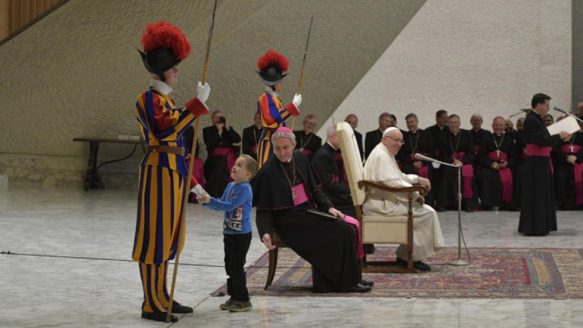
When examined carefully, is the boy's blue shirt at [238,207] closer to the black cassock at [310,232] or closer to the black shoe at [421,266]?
the black cassock at [310,232]

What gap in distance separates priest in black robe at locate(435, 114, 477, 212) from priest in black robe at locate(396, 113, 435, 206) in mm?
173

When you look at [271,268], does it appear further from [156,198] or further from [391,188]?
[156,198]

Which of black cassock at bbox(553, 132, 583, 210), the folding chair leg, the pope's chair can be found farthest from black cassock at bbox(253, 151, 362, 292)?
black cassock at bbox(553, 132, 583, 210)

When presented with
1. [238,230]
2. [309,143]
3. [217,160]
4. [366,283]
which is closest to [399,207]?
[366,283]

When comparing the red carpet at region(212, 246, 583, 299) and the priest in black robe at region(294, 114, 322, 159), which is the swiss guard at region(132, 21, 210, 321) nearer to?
the red carpet at region(212, 246, 583, 299)

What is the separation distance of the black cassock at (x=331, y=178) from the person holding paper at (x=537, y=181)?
1.96 metres

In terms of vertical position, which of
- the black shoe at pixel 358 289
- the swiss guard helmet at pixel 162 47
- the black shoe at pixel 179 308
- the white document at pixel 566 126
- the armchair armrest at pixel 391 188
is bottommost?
the black shoe at pixel 179 308

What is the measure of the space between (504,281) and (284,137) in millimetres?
1768

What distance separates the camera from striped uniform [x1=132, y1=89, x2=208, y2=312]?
205 inches

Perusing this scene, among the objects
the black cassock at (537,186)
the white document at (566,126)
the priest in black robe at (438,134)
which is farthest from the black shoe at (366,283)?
the priest in black robe at (438,134)

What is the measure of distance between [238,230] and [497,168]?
282 inches

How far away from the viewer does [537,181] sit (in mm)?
9445

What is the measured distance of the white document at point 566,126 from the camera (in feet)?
30.4

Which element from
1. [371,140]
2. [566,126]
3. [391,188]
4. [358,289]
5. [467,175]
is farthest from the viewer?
[371,140]
